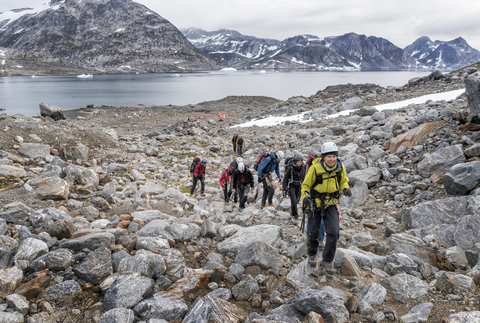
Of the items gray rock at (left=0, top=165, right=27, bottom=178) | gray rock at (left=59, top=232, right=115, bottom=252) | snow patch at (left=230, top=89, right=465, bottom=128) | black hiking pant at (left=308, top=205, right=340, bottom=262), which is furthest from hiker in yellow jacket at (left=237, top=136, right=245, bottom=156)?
gray rock at (left=59, top=232, right=115, bottom=252)

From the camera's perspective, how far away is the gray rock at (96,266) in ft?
15.7

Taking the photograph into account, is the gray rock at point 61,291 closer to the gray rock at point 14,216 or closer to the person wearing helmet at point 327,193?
the gray rock at point 14,216

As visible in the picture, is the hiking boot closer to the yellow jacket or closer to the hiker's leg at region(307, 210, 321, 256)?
the hiker's leg at region(307, 210, 321, 256)

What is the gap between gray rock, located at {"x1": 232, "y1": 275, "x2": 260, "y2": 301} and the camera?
492cm

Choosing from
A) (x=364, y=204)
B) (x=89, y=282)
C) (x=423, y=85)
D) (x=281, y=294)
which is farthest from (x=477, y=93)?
(x=423, y=85)

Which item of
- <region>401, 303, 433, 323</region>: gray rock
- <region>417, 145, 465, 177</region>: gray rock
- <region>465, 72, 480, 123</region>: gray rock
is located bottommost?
<region>401, 303, 433, 323</region>: gray rock

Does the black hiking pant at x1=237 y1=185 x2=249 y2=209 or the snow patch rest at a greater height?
the snow patch

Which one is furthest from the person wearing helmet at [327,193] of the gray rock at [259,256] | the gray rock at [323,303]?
the gray rock at [323,303]

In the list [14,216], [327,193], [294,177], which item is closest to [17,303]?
[14,216]

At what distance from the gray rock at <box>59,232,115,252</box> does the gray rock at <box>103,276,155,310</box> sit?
139 centimetres

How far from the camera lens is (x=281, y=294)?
16.4 ft

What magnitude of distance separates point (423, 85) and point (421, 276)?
3512 centimetres

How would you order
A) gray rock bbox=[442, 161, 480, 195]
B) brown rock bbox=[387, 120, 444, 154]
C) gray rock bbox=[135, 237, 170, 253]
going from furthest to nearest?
1. brown rock bbox=[387, 120, 444, 154]
2. gray rock bbox=[442, 161, 480, 195]
3. gray rock bbox=[135, 237, 170, 253]

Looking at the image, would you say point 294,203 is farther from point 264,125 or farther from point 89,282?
point 264,125
